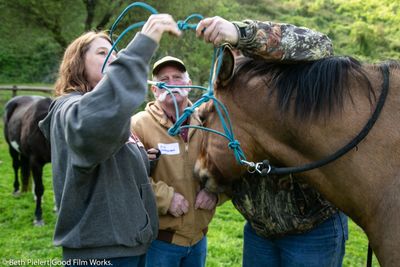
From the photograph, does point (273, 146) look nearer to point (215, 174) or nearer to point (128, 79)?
point (215, 174)

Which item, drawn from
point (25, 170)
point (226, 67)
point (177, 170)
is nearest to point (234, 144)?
point (226, 67)

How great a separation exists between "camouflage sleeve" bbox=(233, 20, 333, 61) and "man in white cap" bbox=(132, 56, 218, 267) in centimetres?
78

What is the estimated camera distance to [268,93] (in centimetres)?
184

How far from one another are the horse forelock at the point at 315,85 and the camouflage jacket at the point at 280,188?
7 cm

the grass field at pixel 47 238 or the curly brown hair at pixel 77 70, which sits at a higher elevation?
the curly brown hair at pixel 77 70

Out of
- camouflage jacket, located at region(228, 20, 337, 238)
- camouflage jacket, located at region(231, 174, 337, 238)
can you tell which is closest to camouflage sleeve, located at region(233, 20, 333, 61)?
camouflage jacket, located at region(228, 20, 337, 238)

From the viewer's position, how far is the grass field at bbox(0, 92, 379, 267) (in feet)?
15.1

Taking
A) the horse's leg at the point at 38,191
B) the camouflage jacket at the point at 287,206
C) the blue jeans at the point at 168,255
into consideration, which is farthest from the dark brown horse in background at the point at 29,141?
the camouflage jacket at the point at 287,206

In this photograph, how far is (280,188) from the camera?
7.00 feet

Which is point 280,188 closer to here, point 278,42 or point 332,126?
point 332,126

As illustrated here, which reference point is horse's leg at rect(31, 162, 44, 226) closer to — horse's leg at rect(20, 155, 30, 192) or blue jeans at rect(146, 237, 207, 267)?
horse's leg at rect(20, 155, 30, 192)

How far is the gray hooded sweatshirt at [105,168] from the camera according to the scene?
4.80ft

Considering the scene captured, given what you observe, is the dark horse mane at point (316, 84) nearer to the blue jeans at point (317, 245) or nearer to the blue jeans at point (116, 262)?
the blue jeans at point (317, 245)

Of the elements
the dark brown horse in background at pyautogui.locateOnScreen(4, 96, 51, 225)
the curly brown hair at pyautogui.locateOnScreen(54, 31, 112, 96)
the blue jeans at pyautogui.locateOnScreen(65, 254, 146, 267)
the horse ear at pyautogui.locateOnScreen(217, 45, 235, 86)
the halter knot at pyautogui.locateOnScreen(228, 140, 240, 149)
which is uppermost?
the horse ear at pyautogui.locateOnScreen(217, 45, 235, 86)
